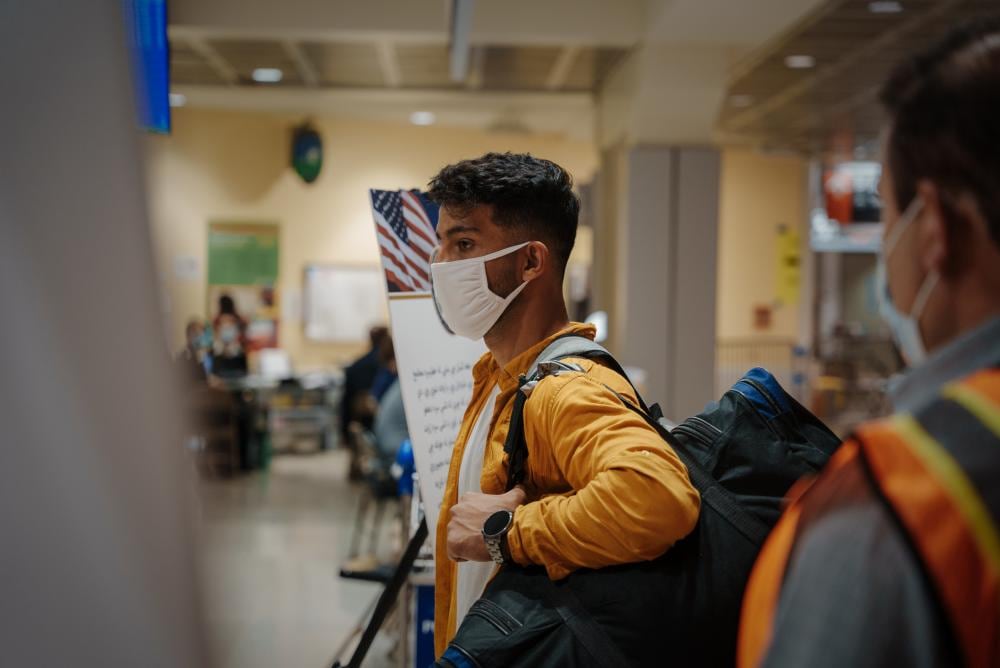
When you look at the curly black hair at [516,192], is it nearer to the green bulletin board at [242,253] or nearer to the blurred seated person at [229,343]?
the blurred seated person at [229,343]

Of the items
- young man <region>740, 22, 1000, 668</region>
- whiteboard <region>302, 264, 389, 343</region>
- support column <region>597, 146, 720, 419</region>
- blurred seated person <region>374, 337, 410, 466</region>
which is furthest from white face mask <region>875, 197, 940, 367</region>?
whiteboard <region>302, 264, 389, 343</region>

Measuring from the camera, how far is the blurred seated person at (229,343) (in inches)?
327

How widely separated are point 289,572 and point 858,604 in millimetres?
5659

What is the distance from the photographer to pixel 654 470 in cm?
112

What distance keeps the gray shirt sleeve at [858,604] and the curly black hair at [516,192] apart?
99cm

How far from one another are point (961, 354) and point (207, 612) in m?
0.61

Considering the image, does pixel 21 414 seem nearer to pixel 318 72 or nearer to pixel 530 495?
pixel 530 495

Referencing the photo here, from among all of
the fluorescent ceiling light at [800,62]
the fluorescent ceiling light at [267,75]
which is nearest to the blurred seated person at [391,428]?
the fluorescent ceiling light at [267,75]

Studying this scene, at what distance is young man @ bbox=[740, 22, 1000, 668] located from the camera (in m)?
0.59

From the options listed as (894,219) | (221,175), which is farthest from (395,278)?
(221,175)

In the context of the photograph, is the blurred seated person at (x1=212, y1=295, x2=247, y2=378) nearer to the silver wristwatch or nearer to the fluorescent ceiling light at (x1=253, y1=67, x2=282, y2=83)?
the fluorescent ceiling light at (x1=253, y1=67, x2=282, y2=83)

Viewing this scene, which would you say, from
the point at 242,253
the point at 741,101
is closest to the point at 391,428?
the point at 242,253

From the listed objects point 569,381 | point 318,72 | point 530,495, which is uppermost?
point 318,72

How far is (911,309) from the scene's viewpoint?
75 cm
